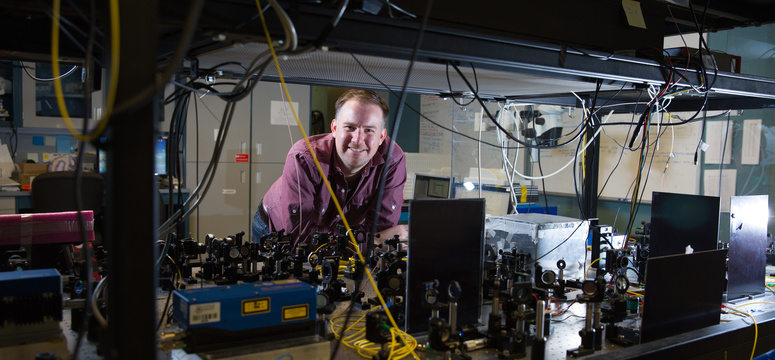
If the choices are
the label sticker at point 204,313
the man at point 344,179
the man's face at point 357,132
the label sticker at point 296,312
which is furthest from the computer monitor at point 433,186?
the label sticker at point 204,313

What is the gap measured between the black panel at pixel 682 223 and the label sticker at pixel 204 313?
167 cm

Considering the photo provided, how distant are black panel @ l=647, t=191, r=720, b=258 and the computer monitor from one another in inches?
54.8

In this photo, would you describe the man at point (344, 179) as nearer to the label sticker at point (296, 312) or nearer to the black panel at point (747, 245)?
the label sticker at point (296, 312)

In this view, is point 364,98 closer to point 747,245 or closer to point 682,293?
point 682,293

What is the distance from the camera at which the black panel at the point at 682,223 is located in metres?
1.91

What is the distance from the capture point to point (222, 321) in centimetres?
110

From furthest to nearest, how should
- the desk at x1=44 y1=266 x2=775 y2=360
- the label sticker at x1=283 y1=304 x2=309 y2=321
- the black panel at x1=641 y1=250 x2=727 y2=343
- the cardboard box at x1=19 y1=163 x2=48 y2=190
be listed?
the cardboard box at x1=19 y1=163 x2=48 y2=190 → the black panel at x1=641 y1=250 x2=727 y2=343 → the desk at x1=44 y1=266 x2=775 y2=360 → the label sticker at x1=283 y1=304 x2=309 y2=321

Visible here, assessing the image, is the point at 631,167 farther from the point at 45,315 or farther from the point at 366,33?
the point at 45,315

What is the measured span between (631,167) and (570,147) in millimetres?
640

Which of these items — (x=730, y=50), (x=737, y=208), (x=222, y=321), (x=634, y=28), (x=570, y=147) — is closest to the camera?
(x=222, y=321)

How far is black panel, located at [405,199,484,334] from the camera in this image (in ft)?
4.47

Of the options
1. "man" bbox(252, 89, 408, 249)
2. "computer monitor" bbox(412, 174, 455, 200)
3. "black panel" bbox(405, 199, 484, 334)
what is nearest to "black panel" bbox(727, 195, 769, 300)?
"black panel" bbox(405, 199, 484, 334)

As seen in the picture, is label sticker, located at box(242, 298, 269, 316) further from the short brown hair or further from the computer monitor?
the computer monitor

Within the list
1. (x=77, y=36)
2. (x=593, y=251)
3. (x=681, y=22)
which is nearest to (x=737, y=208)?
(x=593, y=251)
